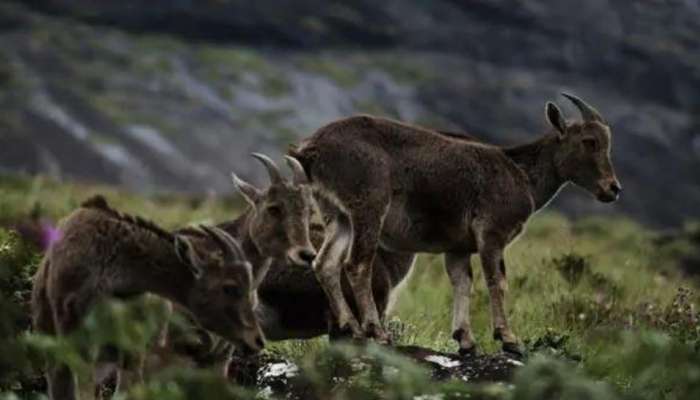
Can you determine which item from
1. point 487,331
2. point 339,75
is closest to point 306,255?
point 487,331

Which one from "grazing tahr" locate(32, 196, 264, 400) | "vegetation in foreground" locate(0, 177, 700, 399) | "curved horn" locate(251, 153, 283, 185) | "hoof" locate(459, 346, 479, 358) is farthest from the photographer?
"hoof" locate(459, 346, 479, 358)

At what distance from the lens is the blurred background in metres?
59.1

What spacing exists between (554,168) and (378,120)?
132 cm

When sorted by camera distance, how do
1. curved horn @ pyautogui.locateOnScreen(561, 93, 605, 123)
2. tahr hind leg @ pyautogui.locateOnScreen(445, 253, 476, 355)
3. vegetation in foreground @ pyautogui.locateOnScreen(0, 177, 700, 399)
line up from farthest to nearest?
curved horn @ pyautogui.locateOnScreen(561, 93, 605, 123) < tahr hind leg @ pyautogui.locateOnScreen(445, 253, 476, 355) < vegetation in foreground @ pyautogui.locateOnScreen(0, 177, 700, 399)

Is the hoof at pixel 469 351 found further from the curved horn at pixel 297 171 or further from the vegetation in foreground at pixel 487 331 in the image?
the curved horn at pixel 297 171

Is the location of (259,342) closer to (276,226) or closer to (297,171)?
(276,226)

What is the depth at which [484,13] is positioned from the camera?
74375 mm

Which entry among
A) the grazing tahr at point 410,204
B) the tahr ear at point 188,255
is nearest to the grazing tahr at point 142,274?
the tahr ear at point 188,255

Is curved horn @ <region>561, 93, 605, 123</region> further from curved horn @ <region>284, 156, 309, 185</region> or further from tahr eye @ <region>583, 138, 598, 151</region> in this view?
curved horn @ <region>284, 156, 309, 185</region>

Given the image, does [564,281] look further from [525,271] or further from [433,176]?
[433,176]

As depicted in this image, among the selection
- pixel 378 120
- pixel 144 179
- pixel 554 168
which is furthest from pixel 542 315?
pixel 144 179

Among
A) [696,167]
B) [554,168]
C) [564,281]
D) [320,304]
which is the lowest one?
[696,167]

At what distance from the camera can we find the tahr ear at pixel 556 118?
36.9 ft

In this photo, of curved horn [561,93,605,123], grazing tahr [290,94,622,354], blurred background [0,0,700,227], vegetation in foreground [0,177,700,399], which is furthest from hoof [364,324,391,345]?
blurred background [0,0,700,227]
